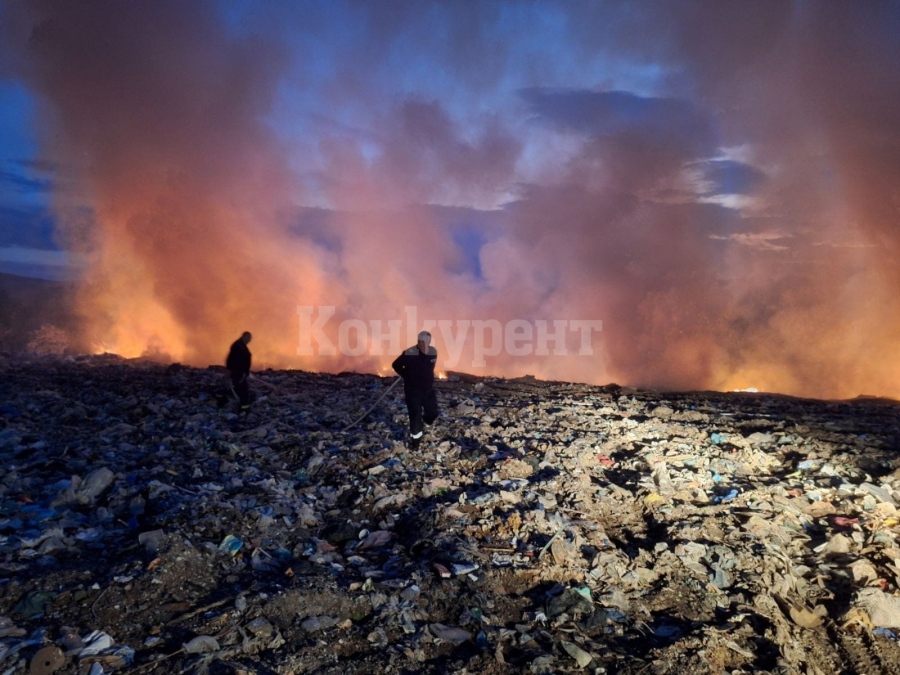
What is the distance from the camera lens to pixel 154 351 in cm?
1577

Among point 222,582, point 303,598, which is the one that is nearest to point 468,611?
point 303,598

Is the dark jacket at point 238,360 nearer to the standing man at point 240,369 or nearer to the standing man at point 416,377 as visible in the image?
the standing man at point 240,369

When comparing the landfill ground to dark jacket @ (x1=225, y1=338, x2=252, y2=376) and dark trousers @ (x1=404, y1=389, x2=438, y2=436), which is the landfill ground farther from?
dark jacket @ (x1=225, y1=338, x2=252, y2=376)

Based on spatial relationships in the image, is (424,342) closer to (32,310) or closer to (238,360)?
(238,360)

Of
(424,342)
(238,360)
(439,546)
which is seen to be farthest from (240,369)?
(439,546)

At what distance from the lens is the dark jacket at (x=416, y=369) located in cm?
615

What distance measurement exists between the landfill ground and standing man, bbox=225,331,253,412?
0.38 metres

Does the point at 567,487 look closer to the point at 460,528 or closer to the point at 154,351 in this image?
the point at 460,528

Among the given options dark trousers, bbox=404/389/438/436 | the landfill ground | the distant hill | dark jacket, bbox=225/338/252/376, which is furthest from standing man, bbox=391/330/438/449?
the distant hill

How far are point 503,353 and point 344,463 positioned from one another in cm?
1309

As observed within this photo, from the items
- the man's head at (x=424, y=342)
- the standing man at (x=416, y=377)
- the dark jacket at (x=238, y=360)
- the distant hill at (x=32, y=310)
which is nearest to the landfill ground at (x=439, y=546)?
the standing man at (x=416, y=377)

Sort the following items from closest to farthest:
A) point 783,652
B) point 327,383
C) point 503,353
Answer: point 783,652, point 327,383, point 503,353

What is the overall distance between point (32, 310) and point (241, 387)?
716 inches

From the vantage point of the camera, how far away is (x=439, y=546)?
3.89 m
